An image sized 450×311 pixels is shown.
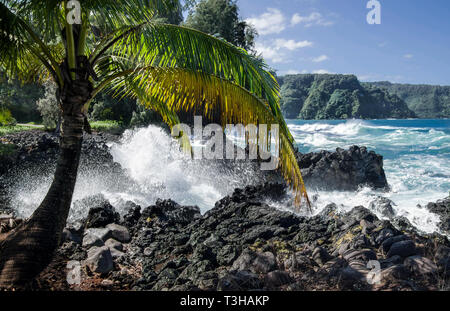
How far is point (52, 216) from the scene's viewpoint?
421cm

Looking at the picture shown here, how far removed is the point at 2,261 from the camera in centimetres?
388

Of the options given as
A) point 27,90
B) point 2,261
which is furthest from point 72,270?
point 27,90

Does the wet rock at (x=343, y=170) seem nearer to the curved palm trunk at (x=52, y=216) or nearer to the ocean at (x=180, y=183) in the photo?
the ocean at (x=180, y=183)

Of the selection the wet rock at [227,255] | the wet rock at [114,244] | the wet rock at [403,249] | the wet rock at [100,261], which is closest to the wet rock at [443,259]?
the wet rock at [403,249]

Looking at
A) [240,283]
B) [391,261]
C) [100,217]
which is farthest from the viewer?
[100,217]

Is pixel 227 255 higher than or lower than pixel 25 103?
lower

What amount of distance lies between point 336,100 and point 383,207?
80196 millimetres

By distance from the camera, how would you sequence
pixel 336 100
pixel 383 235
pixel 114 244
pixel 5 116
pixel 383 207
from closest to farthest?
1. pixel 383 235
2. pixel 114 244
3. pixel 383 207
4. pixel 5 116
5. pixel 336 100

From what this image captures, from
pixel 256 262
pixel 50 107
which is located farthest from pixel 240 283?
pixel 50 107

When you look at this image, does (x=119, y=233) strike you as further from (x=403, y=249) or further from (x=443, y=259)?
(x=443, y=259)

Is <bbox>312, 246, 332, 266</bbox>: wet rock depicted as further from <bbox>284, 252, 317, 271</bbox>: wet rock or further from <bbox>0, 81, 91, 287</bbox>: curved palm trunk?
<bbox>0, 81, 91, 287</bbox>: curved palm trunk

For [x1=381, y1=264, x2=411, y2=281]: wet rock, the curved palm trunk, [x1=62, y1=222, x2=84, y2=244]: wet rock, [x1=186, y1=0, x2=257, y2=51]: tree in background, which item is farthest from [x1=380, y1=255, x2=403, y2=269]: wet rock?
[x1=186, y1=0, x2=257, y2=51]: tree in background

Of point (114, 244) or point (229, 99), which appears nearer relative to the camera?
point (229, 99)

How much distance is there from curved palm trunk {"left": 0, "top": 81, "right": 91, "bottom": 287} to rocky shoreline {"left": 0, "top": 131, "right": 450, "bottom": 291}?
287 millimetres
